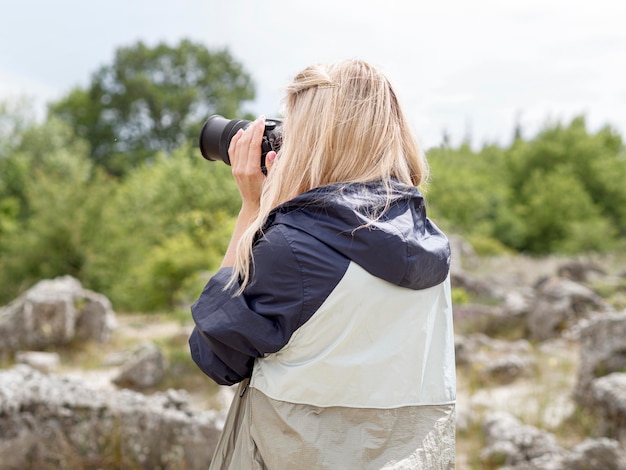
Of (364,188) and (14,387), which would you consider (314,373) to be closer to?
(364,188)

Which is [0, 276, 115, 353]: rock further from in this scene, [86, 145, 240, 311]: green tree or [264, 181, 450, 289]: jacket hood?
[264, 181, 450, 289]: jacket hood

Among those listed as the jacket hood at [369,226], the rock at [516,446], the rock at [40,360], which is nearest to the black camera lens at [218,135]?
the jacket hood at [369,226]

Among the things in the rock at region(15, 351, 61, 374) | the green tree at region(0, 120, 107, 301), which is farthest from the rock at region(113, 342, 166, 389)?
the green tree at region(0, 120, 107, 301)

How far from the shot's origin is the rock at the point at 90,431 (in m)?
3.16

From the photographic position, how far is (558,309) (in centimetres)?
859

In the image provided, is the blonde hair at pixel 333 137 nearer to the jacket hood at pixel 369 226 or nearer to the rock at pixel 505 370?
the jacket hood at pixel 369 226

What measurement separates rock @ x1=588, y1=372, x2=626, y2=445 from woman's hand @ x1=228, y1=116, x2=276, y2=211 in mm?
3246

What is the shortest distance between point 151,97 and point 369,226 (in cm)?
3587

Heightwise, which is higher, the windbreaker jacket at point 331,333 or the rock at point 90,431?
the windbreaker jacket at point 331,333

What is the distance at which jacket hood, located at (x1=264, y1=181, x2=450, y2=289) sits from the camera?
4.63 feet

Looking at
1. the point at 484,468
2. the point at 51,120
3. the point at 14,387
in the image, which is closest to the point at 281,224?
the point at 14,387

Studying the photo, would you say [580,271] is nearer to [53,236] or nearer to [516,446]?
[53,236]

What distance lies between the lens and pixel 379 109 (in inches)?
59.3

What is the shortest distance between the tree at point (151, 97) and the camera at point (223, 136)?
3384 centimetres
